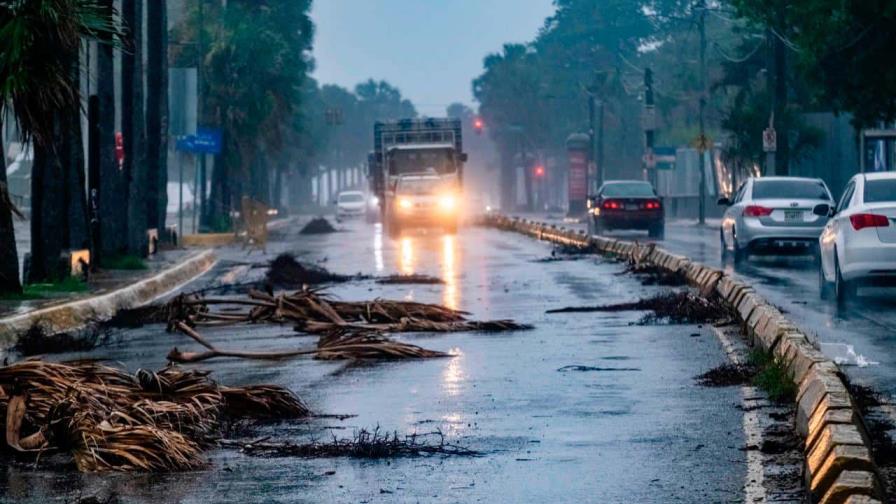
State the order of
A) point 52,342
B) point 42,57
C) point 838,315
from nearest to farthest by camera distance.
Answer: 1. point 52,342
2. point 838,315
3. point 42,57

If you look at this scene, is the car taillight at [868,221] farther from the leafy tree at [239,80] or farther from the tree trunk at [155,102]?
the leafy tree at [239,80]

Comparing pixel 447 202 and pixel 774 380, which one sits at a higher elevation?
pixel 447 202

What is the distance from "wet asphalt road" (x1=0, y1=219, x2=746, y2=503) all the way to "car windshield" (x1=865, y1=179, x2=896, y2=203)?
3.35 meters

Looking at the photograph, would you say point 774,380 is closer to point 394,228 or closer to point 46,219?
point 46,219

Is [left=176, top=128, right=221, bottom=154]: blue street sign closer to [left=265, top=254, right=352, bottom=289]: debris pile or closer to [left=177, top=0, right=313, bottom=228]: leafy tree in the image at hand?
[left=177, top=0, right=313, bottom=228]: leafy tree

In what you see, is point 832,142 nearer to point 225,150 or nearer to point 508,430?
point 225,150

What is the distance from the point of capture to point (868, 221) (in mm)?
22359

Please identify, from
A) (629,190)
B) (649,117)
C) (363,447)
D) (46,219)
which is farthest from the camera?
(649,117)

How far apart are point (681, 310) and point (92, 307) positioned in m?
8.04

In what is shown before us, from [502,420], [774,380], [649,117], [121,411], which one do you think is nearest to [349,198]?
[649,117]

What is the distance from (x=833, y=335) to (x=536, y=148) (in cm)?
13386

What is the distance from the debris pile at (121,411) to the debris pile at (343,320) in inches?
174

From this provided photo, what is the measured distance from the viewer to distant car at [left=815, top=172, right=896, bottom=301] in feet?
72.8

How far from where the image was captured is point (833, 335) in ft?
62.7
